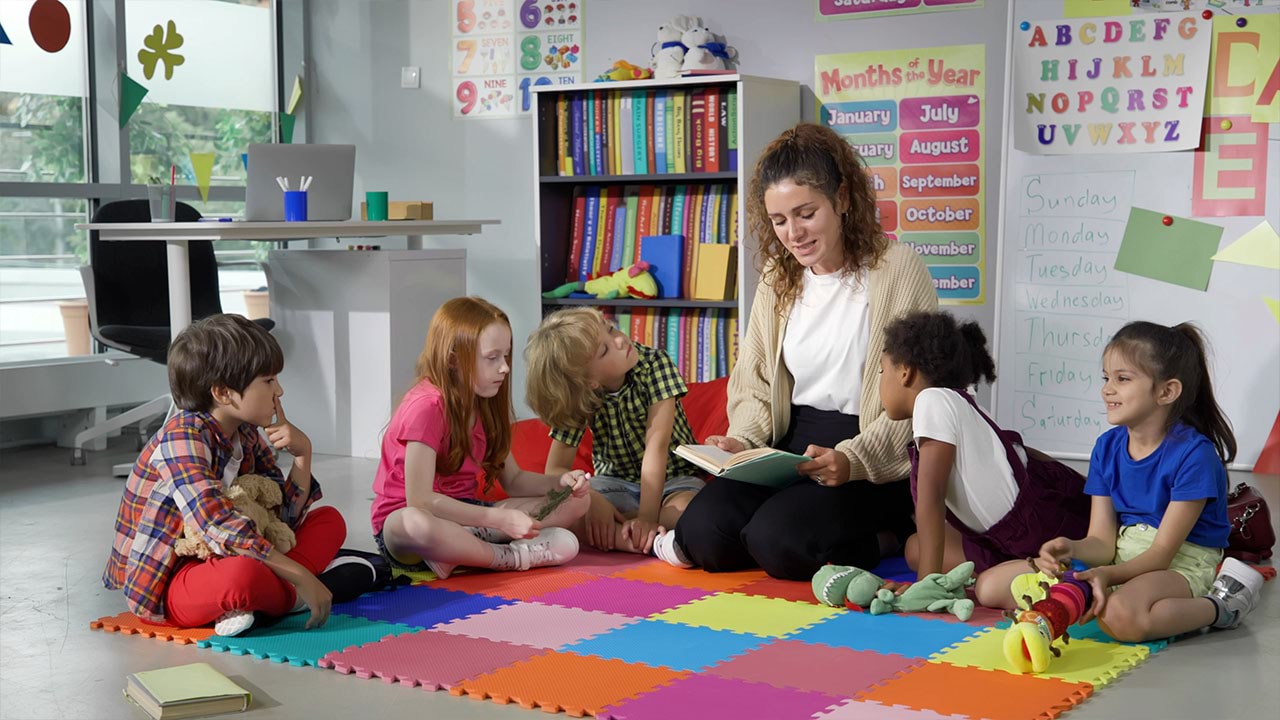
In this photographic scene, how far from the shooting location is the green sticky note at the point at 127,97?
4.76 metres

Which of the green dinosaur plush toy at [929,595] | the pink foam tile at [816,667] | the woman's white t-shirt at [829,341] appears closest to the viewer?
the pink foam tile at [816,667]

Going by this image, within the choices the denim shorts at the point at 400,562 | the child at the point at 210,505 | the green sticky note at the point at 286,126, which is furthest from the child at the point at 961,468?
the green sticky note at the point at 286,126

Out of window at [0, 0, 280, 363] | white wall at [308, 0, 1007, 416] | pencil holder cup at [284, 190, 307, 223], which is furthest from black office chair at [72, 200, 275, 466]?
white wall at [308, 0, 1007, 416]

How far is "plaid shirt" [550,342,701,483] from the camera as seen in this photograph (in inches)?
118

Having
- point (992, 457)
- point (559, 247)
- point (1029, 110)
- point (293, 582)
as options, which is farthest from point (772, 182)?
point (559, 247)

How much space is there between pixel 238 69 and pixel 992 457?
154 inches

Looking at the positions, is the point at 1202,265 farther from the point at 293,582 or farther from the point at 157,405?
the point at 157,405

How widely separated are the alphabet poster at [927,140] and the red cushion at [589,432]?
1023 millimetres

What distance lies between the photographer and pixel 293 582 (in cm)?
237

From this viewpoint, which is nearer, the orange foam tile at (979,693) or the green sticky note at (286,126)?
the orange foam tile at (979,693)

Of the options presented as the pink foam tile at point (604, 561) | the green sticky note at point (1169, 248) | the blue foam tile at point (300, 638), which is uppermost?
the green sticky note at point (1169, 248)

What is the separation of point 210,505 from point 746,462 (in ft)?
3.23

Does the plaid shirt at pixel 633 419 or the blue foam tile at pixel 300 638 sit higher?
the plaid shirt at pixel 633 419

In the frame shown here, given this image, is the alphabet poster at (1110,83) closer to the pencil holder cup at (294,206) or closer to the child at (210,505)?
the pencil holder cup at (294,206)
